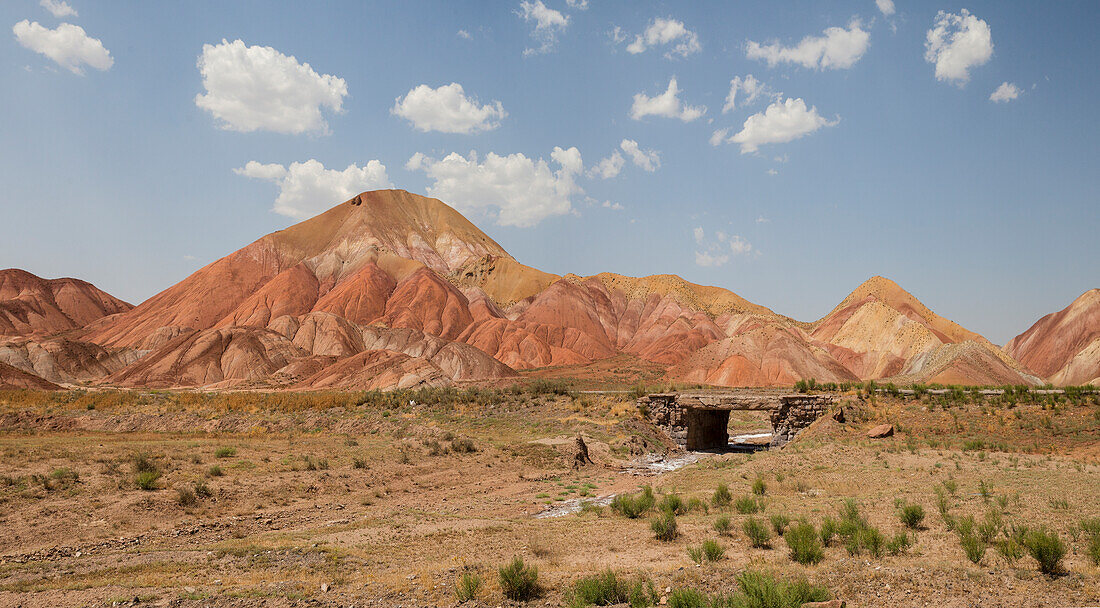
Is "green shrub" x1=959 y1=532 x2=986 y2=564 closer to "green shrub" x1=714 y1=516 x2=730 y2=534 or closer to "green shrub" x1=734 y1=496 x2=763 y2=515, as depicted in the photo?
"green shrub" x1=714 y1=516 x2=730 y2=534

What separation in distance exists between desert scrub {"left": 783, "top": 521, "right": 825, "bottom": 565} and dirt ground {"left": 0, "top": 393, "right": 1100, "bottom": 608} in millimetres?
233

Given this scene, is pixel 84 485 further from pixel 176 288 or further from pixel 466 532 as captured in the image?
pixel 176 288

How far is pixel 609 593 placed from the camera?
8.75 meters

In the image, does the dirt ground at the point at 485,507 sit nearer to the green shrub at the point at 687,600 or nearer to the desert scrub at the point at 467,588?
the desert scrub at the point at 467,588

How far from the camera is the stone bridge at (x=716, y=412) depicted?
104 feet

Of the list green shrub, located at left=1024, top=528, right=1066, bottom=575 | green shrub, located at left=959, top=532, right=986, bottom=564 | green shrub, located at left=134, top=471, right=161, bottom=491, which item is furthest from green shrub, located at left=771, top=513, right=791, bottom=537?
green shrub, located at left=134, top=471, right=161, bottom=491

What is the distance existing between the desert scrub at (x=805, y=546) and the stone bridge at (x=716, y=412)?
2263 cm

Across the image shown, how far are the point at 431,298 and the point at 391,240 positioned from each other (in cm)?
2986

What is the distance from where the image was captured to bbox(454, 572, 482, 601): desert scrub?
9141mm

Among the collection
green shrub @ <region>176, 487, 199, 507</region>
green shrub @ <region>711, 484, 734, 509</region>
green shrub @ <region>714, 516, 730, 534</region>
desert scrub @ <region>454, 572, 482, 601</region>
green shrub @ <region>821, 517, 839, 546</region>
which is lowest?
green shrub @ <region>711, 484, 734, 509</region>

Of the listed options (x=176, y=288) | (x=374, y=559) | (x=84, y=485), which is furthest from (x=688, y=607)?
(x=176, y=288)

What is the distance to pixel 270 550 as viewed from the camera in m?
13.0

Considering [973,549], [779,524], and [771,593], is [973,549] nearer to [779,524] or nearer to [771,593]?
[779,524]

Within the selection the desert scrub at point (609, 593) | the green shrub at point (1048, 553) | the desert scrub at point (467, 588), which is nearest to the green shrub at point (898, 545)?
the green shrub at point (1048, 553)
